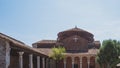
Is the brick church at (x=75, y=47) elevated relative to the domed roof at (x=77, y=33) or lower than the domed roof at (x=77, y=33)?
lower

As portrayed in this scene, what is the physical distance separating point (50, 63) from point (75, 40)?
6426 millimetres

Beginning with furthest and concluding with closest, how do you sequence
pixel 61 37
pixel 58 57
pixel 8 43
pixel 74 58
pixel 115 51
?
pixel 61 37, pixel 74 58, pixel 58 57, pixel 115 51, pixel 8 43

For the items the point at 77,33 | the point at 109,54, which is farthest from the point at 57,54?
the point at 109,54

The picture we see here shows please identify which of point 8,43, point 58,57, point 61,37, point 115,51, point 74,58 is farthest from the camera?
point 61,37

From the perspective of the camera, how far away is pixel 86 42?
5044 centimetres


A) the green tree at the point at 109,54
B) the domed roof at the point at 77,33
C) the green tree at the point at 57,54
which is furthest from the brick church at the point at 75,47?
the green tree at the point at 109,54

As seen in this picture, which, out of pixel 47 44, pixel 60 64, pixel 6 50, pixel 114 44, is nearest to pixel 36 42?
pixel 47 44

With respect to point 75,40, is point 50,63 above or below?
below

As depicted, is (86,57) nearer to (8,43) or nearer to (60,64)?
(60,64)

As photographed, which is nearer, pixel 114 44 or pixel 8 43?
pixel 8 43

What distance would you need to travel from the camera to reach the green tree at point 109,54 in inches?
1613

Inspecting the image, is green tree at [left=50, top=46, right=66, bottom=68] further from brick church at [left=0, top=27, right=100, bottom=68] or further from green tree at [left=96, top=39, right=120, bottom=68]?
green tree at [left=96, top=39, right=120, bottom=68]

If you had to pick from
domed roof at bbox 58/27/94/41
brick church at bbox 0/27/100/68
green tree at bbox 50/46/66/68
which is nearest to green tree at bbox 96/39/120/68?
brick church at bbox 0/27/100/68

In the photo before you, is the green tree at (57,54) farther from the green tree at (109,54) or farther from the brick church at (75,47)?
the green tree at (109,54)
